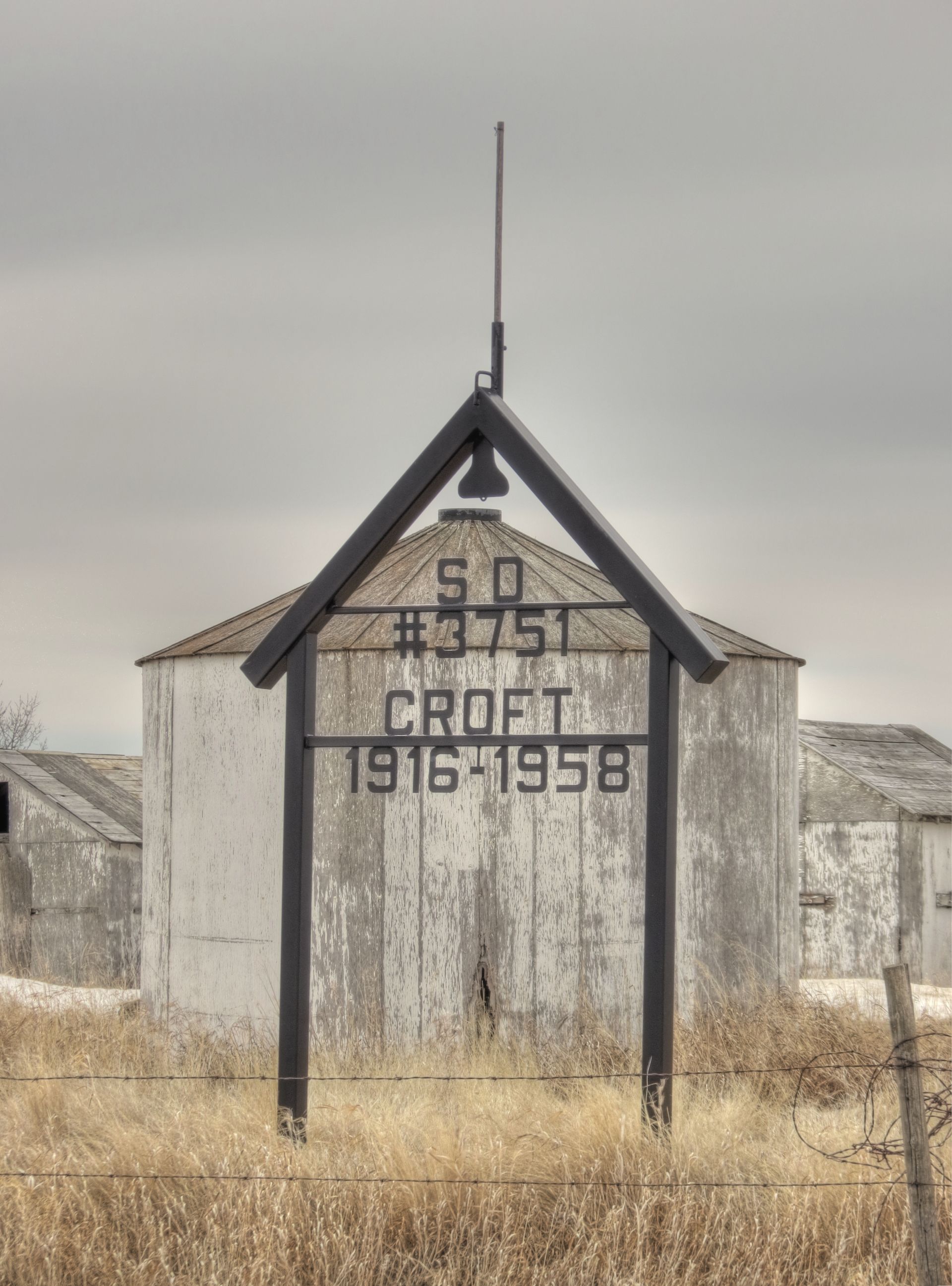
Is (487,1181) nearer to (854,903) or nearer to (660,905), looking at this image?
(660,905)

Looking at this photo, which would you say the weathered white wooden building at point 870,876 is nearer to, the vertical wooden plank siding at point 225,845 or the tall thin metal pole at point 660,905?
the vertical wooden plank siding at point 225,845

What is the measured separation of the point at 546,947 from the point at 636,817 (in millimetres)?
988

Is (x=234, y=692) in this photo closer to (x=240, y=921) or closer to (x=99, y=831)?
(x=240, y=921)

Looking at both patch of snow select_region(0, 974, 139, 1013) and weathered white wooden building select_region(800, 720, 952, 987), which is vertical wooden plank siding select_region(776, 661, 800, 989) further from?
weathered white wooden building select_region(800, 720, 952, 987)

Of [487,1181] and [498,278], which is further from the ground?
[498,278]

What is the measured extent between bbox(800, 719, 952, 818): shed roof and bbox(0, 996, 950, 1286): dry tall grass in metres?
12.8

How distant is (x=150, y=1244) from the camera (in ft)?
16.0

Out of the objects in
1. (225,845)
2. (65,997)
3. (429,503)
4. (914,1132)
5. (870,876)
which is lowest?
(65,997)

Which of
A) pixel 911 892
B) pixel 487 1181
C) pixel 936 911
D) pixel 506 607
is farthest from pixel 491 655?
pixel 936 911

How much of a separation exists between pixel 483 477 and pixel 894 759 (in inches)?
637

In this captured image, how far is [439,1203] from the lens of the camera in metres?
5.07

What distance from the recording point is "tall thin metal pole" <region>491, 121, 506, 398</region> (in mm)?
6012

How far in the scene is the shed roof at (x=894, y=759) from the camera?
1875 centimetres

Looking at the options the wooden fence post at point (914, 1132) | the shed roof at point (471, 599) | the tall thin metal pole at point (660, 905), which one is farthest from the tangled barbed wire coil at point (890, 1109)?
the shed roof at point (471, 599)
